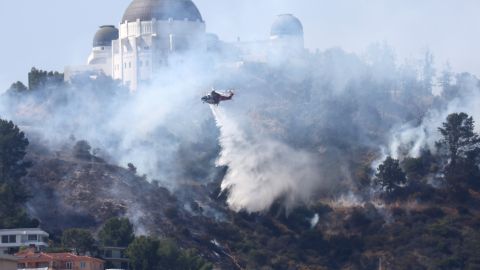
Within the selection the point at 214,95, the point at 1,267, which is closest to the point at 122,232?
the point at 214,95

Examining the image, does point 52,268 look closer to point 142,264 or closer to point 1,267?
point 142,264

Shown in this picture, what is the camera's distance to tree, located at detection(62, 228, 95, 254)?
642 ft

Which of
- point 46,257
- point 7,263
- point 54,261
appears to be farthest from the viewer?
point 54,261

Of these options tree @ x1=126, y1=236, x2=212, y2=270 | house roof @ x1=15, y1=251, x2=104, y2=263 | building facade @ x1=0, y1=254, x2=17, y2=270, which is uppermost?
building facade @ x1=0, y1=254, x2=17, y2=270

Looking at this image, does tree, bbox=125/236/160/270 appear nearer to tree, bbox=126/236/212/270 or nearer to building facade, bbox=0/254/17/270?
tree, bbox=126/236/212/270

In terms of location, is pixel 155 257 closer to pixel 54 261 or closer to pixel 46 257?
pixel 54 261

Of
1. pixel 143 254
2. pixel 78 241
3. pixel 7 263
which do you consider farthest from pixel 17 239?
pixel 7 263

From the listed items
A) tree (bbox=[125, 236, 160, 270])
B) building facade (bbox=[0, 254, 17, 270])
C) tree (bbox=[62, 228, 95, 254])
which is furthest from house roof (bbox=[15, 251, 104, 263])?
building facade (bbox=[0, 254, 17, 270])

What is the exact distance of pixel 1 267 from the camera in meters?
Result: 129

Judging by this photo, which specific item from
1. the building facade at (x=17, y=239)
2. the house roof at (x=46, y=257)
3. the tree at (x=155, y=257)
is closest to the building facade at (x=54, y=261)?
the house roof at (x=46, y=257)

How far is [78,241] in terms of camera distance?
196 meters

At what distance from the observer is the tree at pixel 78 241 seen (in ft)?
642

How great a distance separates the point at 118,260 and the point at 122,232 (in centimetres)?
365

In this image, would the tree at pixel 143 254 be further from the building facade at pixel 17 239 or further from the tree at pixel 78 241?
the building facade at pixel 17 239
